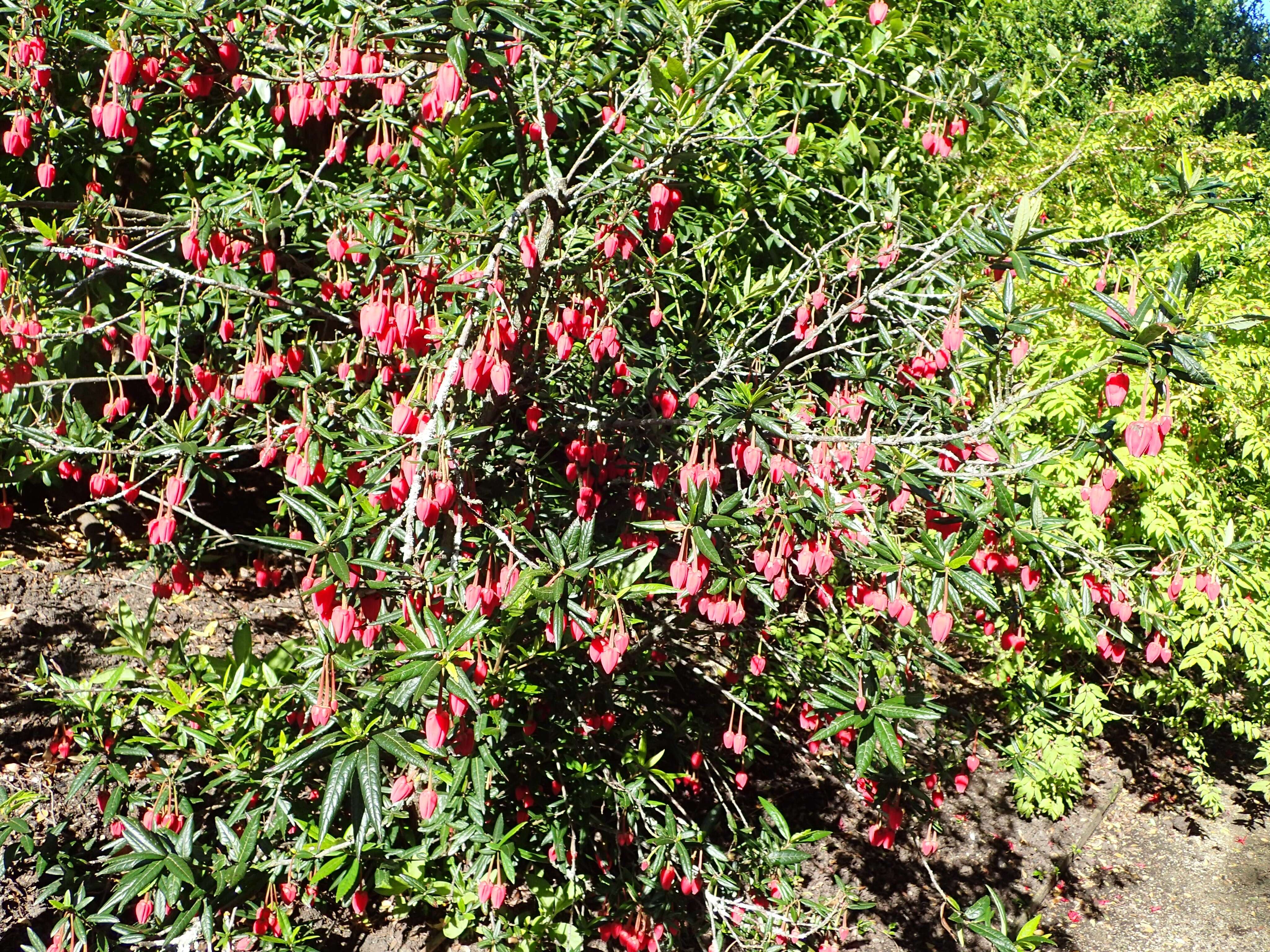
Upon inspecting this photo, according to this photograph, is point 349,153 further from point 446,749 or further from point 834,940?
point 834,940

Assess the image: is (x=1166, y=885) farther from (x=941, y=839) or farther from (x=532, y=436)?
(x=532, y=436)

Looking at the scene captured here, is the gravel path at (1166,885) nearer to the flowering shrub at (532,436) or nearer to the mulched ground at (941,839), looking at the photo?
the mulched ground at (941,839)

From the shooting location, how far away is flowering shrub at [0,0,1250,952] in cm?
231

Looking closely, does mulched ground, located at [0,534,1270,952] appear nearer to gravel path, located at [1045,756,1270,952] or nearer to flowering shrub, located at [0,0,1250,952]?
gravel path, located at [1045,756,1270,952]

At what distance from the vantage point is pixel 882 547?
2.50 meters

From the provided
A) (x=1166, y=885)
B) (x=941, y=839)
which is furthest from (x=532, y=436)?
(x=1166, y=885)

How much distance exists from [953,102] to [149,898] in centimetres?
367

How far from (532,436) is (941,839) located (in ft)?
12.0

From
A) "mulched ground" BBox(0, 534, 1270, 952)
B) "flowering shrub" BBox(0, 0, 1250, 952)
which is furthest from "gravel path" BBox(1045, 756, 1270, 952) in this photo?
"flowering shrub" BBox(0, 0, 1250, 952)

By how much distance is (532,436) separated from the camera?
A: 354cm

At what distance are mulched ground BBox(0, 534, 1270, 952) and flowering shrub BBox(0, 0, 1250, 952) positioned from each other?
0.76 metres

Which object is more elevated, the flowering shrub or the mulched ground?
the flowering shrub

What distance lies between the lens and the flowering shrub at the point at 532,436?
2314 millimetres

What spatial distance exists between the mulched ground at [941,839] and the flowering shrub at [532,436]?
76 cm
